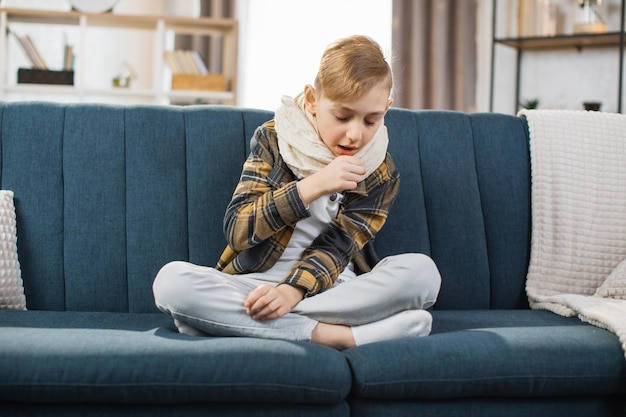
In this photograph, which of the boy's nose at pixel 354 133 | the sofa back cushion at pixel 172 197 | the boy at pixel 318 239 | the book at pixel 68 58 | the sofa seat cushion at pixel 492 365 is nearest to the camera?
the sofa seat cushion at pixel 492 365

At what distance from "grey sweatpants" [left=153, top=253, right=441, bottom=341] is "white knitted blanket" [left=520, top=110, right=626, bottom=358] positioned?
54 cm

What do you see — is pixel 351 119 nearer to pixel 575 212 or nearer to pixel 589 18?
pixel 575 212

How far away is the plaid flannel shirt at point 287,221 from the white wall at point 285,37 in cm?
274

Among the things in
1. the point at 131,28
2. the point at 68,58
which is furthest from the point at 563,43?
the point at 68,58

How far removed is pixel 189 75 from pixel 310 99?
261cm

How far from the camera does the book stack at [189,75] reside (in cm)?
444

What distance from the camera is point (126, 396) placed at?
1.52m

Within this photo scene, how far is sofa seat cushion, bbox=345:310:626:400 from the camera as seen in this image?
5.26 feet

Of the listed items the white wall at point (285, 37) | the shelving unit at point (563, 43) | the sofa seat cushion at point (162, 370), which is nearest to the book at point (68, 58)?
the white wall at point (285, 37)

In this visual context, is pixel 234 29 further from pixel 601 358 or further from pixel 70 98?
pixel 601 358

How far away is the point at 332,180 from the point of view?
1.77 meters

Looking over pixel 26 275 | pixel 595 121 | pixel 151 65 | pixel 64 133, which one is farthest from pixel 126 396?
pixel 151 65

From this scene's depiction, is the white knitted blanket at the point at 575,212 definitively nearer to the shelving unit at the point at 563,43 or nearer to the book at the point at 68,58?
the shelving unit at the point at 563,43

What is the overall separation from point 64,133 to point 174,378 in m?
0.88
